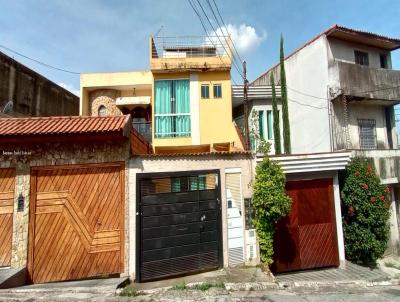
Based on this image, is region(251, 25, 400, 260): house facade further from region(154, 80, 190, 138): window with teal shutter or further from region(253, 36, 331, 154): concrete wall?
region(154, 80, 190, 138): window with teal shutter

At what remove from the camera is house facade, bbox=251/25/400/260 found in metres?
11.8

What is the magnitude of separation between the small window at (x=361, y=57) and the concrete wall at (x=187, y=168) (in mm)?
9699

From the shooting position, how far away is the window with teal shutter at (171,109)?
12.8 meters

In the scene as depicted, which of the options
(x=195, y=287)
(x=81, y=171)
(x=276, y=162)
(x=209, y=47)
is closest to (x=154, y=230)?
(x=195, y=287)

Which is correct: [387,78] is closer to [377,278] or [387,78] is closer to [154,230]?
[377,278]

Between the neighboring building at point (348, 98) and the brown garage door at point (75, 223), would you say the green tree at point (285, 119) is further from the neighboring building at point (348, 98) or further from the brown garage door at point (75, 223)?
the brown garage door at point (75, 223)

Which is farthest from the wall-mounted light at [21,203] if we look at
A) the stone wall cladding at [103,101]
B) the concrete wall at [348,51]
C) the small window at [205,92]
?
the concrete wall at [348,51]

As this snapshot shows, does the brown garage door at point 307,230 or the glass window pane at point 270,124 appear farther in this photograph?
the glass window pane at point 270,124

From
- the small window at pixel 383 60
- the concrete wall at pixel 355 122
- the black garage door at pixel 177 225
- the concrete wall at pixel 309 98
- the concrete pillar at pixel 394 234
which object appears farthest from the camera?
the small window at pixel 383 60

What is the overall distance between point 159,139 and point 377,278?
9880mm

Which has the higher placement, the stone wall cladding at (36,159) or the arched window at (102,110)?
the arched window at (102,110)

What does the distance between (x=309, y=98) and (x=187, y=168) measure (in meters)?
8.84

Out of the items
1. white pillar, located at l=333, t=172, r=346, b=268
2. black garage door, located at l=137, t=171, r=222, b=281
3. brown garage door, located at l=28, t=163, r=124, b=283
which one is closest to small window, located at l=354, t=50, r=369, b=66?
white pillar, located at l=333, t=172, r=346, b=268

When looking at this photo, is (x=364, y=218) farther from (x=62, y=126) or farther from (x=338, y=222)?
(x=62, y=126)
